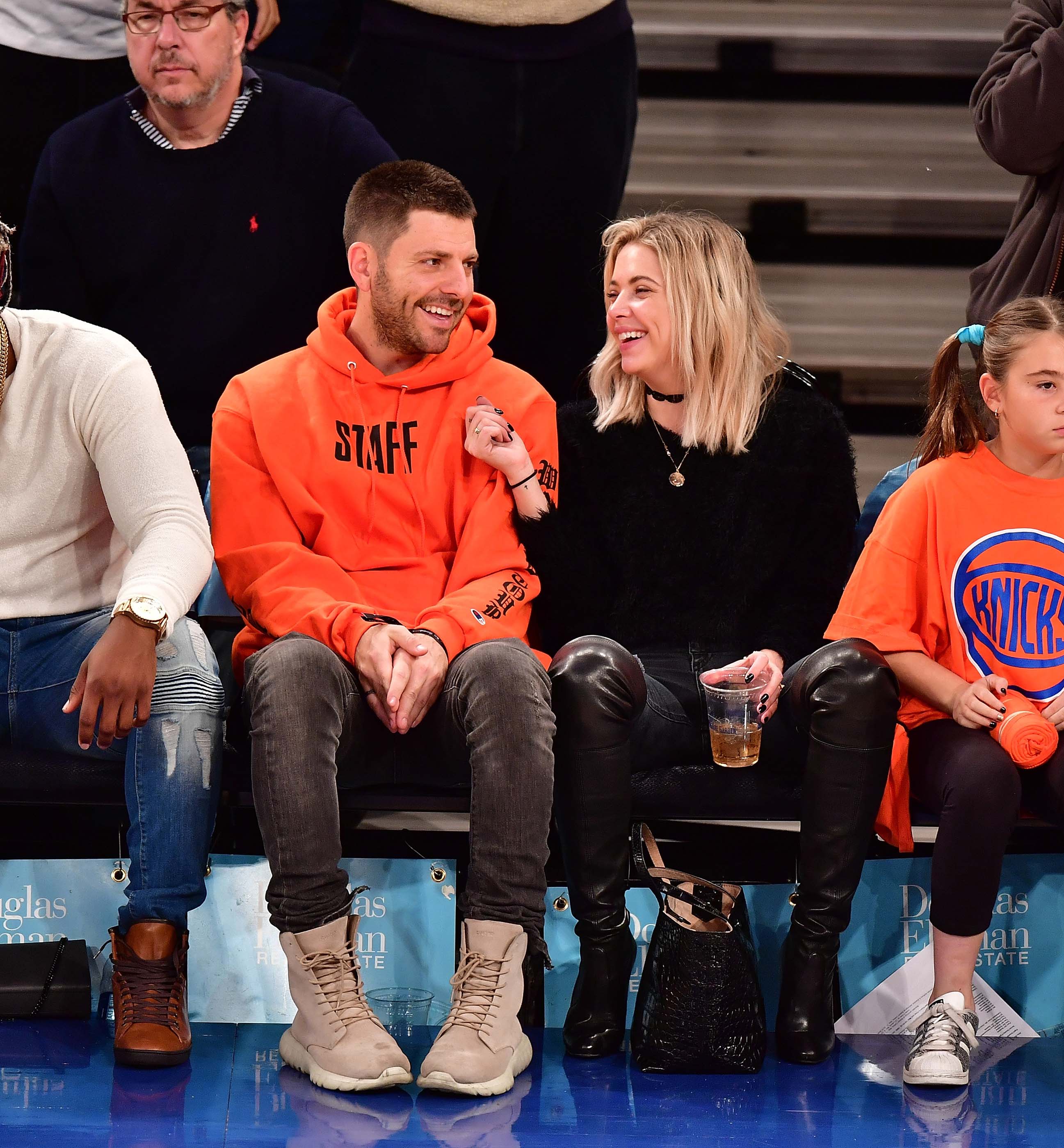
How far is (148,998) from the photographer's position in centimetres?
242

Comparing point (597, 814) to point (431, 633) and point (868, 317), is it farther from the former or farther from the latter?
point (868, 317)

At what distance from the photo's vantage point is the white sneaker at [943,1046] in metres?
2.41

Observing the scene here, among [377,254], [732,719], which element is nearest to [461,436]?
[377,254]

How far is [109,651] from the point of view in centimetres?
236

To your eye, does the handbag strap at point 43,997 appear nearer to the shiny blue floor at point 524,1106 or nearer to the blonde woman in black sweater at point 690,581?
the shiny blue floor at point 524,1106

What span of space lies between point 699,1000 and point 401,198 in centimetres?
153

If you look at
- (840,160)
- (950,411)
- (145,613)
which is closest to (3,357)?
(145,613)

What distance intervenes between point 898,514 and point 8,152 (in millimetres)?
2150

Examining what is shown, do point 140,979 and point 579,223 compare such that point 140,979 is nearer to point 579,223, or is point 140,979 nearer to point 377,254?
point 377,254

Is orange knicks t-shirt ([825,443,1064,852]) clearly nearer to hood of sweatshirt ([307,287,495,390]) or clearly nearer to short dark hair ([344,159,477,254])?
hood of sweatshirt ([307,287,495,390])

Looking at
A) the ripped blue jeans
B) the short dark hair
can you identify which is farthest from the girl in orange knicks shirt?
the ripped blue jeans

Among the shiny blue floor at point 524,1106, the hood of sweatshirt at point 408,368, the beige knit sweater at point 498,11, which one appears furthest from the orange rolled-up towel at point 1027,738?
the beige knit sweater at point 498,11

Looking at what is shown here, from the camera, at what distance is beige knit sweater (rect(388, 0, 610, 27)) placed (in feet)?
11.3

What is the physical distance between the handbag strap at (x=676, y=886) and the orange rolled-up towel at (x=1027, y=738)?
499 mm
